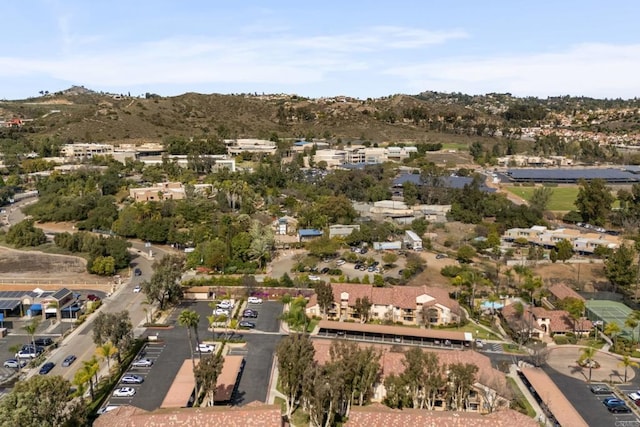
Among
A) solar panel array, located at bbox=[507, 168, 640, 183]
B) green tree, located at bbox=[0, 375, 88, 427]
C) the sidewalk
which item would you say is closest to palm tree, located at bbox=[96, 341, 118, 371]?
green tree, located at bbox=[0, 375, 88, 427]

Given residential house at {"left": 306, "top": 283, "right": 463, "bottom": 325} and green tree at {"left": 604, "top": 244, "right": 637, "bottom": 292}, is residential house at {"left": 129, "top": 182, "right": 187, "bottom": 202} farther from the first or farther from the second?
green tree at {"left": 604, "top": 244, "right": 637, "bottom": 292}

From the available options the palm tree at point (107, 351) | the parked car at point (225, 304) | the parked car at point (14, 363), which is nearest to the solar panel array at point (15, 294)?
the parked car at point (14, 363)

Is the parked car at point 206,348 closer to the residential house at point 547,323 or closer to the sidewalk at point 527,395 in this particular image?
the sidewalk at point 527,395

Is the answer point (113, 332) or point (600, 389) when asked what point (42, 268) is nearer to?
point (113, 332)

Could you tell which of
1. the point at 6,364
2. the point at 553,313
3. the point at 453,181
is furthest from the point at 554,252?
the point at 6,364

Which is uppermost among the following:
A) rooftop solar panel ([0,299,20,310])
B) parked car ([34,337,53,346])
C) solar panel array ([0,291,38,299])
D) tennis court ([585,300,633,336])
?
tennis court ([585,300,633,336])
